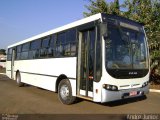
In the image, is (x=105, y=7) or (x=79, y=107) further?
(x=105, y=7)

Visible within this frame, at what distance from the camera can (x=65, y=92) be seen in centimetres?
934

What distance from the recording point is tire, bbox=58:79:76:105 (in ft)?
29.6

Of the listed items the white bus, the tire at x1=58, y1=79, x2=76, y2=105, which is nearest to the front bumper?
the white bus

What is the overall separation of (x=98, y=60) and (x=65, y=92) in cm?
242

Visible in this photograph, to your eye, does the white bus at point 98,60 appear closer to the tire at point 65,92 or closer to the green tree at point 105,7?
the tire at point 65,92

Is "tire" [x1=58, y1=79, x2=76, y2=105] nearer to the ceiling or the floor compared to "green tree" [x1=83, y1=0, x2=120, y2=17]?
nearer to the floor

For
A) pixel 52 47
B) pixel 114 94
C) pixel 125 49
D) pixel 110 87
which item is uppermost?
pixel 52 47

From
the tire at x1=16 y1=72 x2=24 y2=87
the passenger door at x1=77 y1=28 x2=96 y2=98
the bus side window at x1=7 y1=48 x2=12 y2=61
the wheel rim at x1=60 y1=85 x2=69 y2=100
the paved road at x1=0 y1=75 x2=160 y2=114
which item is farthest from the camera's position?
the bus side window at x1=7 y1=48 x2=12 y2=61

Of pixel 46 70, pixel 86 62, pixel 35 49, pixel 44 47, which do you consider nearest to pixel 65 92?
pixel 86 62

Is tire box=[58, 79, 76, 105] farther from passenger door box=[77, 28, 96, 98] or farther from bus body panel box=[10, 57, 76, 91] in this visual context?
passenger door box=[77, 28, 96, 98]

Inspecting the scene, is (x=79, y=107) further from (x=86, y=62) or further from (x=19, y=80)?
(x=19, y=80)

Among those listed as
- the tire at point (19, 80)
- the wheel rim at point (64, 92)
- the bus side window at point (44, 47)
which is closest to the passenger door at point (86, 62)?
the wheel rim at point (64, 92)

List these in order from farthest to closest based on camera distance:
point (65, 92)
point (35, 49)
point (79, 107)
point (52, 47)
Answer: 1. point (35, 49)
2. point (52, 47)
3. point (65, 92)
4. point (79, 107)


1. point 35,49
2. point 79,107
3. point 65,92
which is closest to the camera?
point 79,107
